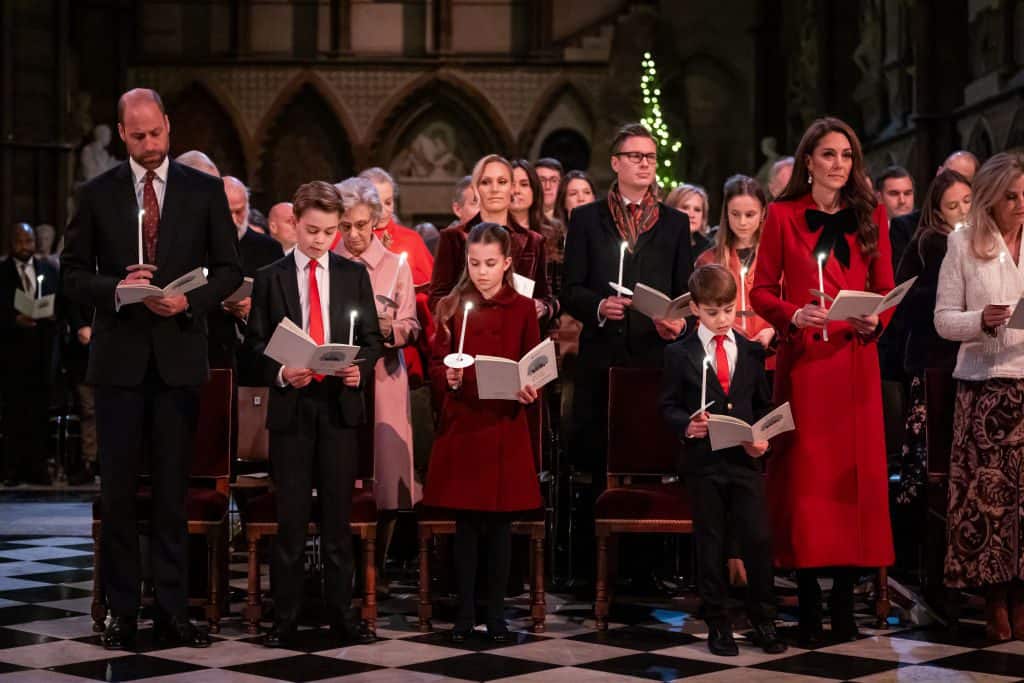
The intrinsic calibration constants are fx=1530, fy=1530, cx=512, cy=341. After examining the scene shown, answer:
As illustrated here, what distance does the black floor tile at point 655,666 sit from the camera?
477cm

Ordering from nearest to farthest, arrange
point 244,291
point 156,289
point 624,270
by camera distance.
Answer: point 156,289 → point 624,270 → point 244,291

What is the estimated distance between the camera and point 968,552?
17.9 feet

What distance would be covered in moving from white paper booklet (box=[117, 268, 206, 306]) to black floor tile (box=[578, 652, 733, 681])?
5.80 ft

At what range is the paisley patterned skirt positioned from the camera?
213 inches

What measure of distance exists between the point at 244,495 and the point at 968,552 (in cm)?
311

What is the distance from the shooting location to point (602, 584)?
221 inches

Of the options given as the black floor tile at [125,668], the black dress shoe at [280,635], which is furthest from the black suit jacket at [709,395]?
the black floor tile at [125,668]

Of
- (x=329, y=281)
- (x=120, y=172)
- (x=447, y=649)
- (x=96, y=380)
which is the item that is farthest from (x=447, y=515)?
(x=120, y=172)

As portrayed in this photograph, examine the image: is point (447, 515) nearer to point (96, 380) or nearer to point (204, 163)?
point (96, 380)

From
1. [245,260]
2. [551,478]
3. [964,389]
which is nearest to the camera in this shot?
[964,389]

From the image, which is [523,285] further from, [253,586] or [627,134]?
[253,586]

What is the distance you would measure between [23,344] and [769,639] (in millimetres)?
7305

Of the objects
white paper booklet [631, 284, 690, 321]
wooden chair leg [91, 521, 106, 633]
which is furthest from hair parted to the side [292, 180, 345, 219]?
wooden chair leg [91, 521, 106, 633]

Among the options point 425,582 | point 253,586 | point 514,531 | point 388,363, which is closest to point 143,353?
point 253,586
